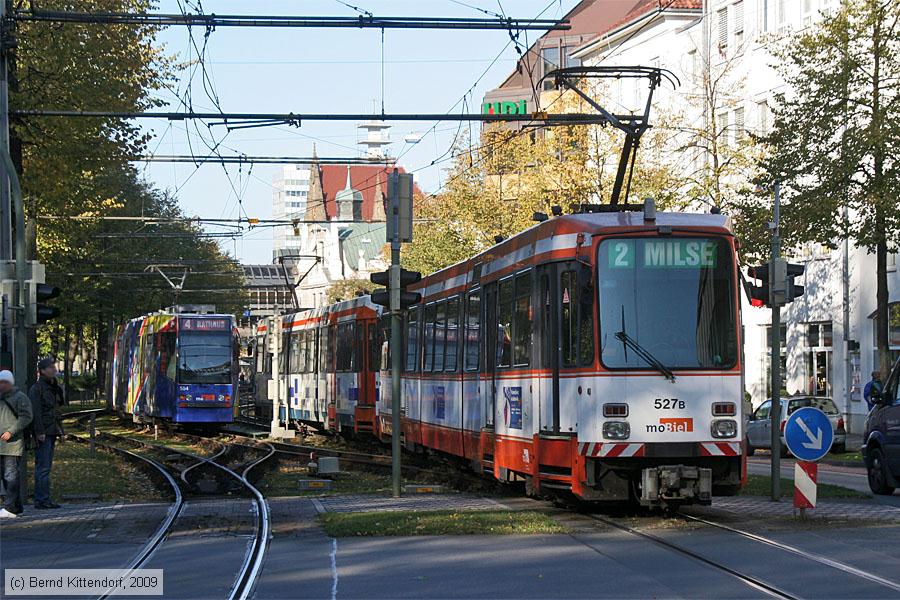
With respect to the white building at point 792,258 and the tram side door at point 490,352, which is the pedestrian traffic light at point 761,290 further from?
the white building at point 792,258

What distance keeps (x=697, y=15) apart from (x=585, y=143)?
1788 cm

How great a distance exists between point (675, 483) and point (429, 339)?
31.6 ft

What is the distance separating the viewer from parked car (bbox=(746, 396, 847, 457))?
110 feet

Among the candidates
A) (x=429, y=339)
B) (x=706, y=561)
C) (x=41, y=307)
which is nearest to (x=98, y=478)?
(x=429, y=339)

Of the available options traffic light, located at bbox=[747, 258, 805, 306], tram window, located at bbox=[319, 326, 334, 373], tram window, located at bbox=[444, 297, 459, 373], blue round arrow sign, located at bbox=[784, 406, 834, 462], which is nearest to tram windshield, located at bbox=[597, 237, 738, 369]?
blue round arrow sign, located at bbox=[784, 406, 834, 462]

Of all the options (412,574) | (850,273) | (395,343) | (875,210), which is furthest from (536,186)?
A: (412,574)

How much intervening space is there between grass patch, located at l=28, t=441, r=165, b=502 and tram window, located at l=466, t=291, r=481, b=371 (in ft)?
15.3

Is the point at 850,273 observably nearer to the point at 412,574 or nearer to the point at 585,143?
the point at 585,143

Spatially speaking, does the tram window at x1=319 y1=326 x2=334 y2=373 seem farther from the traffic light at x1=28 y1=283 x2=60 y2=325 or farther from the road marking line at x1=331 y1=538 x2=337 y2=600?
the road marking line at x1=331 y1=538 x2=337 y2=600

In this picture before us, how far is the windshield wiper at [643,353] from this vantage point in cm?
1532

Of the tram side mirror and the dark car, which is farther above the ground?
the tram side mirror

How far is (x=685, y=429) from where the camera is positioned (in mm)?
15305

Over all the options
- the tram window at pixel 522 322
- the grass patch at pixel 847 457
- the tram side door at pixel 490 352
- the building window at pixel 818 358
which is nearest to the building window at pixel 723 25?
the building window at pixel 818 358

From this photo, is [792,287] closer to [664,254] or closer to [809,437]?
[809,437]
